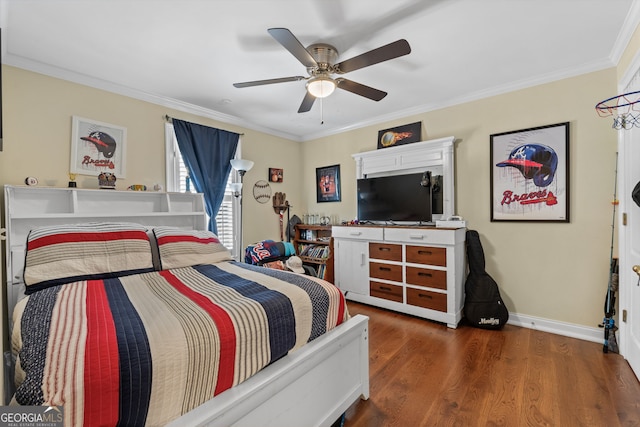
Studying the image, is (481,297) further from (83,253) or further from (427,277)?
(83,253)

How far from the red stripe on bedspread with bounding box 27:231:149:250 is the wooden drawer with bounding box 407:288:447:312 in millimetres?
2758

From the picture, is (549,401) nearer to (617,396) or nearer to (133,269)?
(617,396)

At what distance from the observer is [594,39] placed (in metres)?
2.23

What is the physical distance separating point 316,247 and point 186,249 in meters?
2.24

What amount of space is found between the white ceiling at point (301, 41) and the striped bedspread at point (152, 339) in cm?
182

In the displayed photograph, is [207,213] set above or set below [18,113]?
below

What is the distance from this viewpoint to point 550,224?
111 inches

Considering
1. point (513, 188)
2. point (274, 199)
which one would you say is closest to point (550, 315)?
point (513, 188)

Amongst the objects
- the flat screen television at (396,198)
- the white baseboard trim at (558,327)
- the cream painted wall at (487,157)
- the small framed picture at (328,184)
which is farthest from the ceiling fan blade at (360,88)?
the white baseboard trim at (558,327)

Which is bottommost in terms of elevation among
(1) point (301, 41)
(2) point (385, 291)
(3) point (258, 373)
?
(2) point (385, 291)

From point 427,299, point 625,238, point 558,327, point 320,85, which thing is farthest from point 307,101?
point 558,327

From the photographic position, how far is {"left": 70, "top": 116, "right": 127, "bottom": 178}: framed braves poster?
8.89 feet

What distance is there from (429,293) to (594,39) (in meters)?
2.61

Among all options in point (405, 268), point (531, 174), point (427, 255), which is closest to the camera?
point (531, 174)
